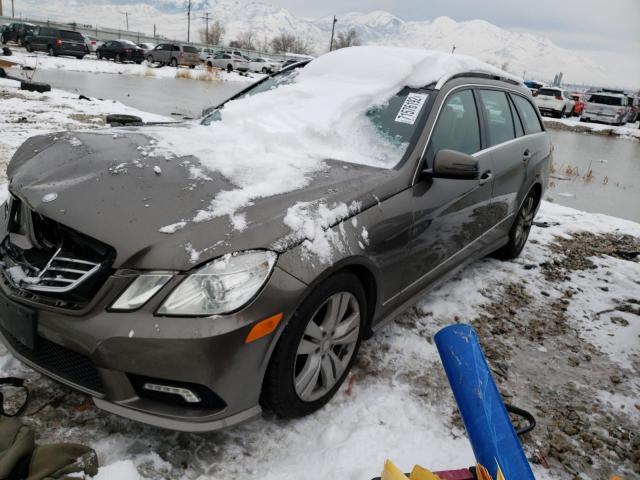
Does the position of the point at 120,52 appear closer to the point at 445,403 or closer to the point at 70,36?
the point at 70,36

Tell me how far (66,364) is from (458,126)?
8.49ft

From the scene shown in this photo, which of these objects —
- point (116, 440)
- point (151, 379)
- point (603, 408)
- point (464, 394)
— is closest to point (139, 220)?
point (151, 379)

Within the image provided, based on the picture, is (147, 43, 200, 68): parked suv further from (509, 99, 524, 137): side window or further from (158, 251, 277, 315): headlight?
(158, 251, 277, 315): headlight

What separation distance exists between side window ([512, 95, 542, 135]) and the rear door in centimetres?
13

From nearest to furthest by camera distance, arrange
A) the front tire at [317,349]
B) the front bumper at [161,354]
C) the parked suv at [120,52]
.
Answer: the front bumper at [161,354] < the front tire at [317,349] < the parked suv at [120,52]

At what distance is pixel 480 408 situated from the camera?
63.6 inches

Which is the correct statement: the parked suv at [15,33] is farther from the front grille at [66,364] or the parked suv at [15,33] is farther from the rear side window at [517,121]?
the front grille at [66,364]

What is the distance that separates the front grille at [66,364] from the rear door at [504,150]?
290 cm

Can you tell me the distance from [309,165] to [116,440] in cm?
155

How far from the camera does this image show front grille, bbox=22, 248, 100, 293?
5.90 ft

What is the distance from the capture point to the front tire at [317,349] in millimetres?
1973

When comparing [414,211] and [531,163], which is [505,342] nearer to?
[414,211]

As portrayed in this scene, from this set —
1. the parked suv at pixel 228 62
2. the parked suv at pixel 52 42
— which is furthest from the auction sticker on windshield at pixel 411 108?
the parked suv at pixel 228 62

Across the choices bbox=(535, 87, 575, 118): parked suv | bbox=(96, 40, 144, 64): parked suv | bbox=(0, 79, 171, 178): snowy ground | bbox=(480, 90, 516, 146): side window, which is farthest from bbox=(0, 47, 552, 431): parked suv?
bbox=(96, 40, 144, 64): parked suv
